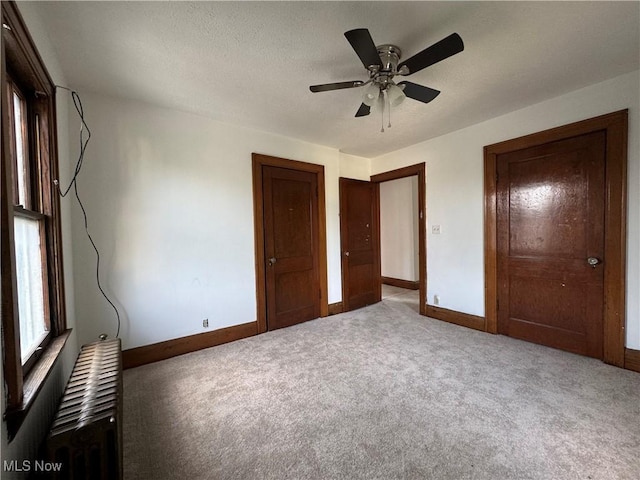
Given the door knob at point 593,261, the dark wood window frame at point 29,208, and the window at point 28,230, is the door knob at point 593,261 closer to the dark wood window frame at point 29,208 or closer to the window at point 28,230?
A: the dark wood window frame at point 29,208

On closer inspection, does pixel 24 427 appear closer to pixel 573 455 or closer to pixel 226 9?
pixel 226 9

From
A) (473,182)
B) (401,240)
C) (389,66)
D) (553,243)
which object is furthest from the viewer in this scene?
(401,240)

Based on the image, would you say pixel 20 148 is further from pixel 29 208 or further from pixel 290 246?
pixel 290 246

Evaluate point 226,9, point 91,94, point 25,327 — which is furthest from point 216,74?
point 25,327

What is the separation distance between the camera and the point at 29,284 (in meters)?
1.46

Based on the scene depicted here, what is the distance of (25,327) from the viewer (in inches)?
53.7

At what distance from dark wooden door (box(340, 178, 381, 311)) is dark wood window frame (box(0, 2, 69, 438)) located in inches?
124

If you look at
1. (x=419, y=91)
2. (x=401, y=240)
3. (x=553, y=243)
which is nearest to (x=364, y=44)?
(x=419, y=91)

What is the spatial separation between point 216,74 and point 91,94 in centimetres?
122

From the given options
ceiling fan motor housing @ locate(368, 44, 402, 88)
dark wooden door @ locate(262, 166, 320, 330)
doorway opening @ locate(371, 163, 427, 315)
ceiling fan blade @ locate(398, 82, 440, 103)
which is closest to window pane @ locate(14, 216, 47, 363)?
dark wooden door @ locate(262, 166, 320, 330)

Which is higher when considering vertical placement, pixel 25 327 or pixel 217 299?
pixel 25 327

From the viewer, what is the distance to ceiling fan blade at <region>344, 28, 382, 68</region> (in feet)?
4.61

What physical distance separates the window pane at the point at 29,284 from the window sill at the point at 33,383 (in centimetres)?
7

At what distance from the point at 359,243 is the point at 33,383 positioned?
149 inches
